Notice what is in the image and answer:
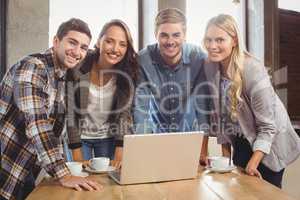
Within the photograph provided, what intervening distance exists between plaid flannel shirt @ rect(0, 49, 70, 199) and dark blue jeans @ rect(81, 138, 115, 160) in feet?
1.74

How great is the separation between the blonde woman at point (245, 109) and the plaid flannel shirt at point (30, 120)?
0.94 metres

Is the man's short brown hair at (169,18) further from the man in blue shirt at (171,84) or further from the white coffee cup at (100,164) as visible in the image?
the white coffee cup at (100,164)

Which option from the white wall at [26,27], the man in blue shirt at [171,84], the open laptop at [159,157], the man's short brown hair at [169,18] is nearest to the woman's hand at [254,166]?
the open laptop at [159,157]

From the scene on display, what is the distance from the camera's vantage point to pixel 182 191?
3.98 ft

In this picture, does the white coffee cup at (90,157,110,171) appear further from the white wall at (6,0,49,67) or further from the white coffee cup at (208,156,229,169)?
the white wall at (6,0,49,67)

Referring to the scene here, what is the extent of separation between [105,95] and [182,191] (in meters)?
1.14

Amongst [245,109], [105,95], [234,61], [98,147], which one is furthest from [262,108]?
[98,147]

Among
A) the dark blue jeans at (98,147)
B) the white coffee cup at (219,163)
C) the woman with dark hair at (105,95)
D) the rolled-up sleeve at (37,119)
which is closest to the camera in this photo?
the rolled-up sleeve at (37,119)

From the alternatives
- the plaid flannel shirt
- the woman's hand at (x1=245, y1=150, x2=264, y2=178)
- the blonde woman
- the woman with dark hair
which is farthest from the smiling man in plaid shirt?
the blonde woman

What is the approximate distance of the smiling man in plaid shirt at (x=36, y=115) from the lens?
4.69 feet

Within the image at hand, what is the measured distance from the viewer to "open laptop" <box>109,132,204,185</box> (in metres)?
1.27

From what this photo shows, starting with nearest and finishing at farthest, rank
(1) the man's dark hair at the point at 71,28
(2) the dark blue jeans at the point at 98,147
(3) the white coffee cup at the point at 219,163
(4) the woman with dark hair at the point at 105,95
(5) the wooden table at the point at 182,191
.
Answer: (5) the wooden table at the point at 182,191, (3) the white coffee cup at the point at 219,163, (1) the man's dark hair at the point at 71,28, (4) the woman with dark hair at the point at 105,95, (2) the dark blue jeans at the point at 98,147

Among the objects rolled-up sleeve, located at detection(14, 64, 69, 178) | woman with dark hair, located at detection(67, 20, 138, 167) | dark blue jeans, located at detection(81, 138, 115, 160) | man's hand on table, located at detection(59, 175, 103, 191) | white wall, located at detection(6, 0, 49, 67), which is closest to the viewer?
man's hand on table, located at detection(59, 175, 103, 191)

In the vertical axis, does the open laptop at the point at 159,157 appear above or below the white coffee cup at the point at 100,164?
above
